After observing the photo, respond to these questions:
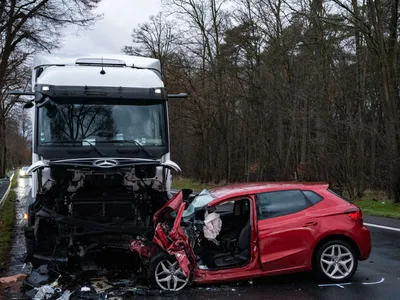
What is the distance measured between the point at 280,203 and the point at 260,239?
651 mm

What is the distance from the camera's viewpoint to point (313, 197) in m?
6.83

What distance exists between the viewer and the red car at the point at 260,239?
21.1ft

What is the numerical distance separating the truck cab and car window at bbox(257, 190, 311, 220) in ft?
5.24

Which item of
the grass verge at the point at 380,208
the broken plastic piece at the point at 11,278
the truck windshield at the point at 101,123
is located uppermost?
the truck windshield at the point at 101,123

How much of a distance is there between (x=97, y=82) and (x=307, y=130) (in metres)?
16.5

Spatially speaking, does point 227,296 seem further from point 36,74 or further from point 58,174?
point 36,74

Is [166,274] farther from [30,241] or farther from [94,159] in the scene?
[30,241]

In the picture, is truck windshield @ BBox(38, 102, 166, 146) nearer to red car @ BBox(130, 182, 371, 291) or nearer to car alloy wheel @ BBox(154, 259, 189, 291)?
red car @ BBox(130, 182, 371, 291)

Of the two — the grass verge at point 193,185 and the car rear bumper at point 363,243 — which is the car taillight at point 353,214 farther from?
the grass verge at point 193,185

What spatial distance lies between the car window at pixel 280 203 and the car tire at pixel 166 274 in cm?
137

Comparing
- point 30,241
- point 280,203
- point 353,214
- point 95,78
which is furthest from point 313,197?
point 30,241

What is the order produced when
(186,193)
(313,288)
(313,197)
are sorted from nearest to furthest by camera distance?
(313,288) < (313,197) < (186,193)

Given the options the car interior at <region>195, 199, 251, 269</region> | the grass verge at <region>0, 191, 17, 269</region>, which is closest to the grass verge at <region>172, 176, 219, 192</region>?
the grass verge at <region>0, 191, 17, 269</region>

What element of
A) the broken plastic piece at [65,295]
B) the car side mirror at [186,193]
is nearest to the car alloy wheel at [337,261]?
the car side mirror at [186,193]
